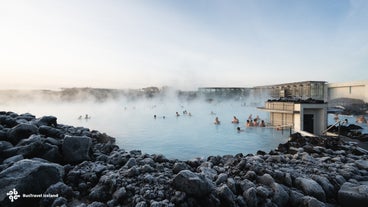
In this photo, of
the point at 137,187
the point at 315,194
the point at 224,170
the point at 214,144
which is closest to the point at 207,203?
the point at 137,187

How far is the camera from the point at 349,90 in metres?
35.4

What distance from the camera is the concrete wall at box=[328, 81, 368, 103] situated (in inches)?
1297

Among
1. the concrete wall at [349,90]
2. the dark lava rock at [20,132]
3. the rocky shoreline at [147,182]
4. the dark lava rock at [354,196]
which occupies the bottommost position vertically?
the dark lava rock at [354,196]

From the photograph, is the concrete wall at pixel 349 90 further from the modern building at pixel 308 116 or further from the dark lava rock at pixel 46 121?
the dark lava rock at pixel 46 121

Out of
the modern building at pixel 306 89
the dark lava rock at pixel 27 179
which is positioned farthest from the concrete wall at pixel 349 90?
the dark lava rock at pixel 27 179

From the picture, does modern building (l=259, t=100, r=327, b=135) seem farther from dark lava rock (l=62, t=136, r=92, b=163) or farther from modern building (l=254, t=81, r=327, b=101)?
modern building (l=254, t=81, r=327, b=101)

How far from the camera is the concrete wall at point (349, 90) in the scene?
108 ft

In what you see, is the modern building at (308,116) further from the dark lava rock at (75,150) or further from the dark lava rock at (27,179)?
the dark lava rock at (27,179)

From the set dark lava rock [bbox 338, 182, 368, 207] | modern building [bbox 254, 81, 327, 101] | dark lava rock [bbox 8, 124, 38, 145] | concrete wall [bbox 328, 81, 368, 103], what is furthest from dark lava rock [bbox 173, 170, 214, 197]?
concrete wall [bbox 328, 81, 368, 103]

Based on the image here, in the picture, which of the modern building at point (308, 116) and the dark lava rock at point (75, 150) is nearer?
the dark lava rock at point (75, 150)

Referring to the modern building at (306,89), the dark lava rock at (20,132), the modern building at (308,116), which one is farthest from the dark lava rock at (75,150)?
the modern building at (306,89)
